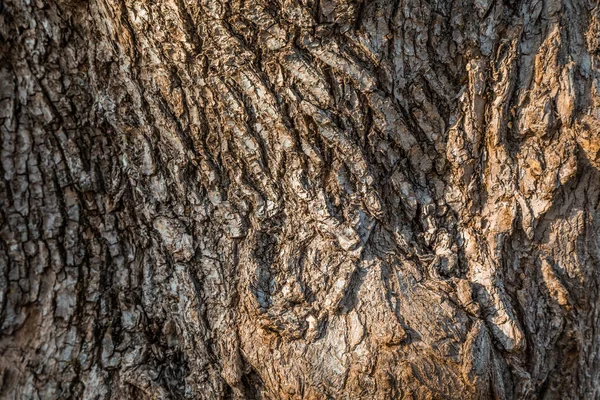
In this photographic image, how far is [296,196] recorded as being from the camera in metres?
1.70

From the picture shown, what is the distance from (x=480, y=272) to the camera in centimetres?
173

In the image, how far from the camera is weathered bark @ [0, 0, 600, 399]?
164 centimetres

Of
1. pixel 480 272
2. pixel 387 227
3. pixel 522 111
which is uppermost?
pixel 522 111

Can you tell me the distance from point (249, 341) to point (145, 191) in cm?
63

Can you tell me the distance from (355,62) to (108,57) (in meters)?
0.84

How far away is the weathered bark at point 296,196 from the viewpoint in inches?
64.5

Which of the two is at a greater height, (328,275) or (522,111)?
(522,111)

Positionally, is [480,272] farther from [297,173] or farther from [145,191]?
[145,191]

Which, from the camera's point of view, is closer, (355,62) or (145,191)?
(355,62)

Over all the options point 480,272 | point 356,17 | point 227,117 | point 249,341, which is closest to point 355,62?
point 356,17

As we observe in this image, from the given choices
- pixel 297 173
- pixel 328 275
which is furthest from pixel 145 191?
pixel 328 275

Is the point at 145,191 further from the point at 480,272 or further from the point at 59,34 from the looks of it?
the point at 480,272

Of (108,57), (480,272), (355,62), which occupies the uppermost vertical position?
(108,57)

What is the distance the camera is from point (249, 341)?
1.71 m
